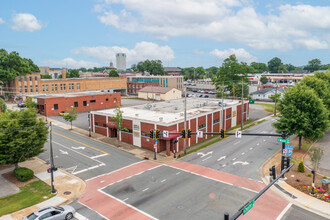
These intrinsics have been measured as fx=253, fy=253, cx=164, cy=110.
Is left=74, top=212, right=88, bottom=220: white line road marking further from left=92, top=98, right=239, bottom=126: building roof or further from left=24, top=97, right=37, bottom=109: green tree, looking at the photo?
left=24, top=97, right=37, bottom=109: green tree

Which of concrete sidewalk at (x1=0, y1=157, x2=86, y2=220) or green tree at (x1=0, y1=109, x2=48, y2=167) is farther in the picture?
green tree at (x1=0, y1=109, x2=48, y2=167)

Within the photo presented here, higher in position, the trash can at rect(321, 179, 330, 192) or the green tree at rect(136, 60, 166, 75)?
the green tree at rect(136, 60, 166, 75)

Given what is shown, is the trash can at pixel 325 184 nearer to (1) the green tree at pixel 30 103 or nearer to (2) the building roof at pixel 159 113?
(2) the building roof at pixel 159 113

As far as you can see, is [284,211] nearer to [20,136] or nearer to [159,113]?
[20,136]

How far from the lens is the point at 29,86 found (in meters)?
87.6

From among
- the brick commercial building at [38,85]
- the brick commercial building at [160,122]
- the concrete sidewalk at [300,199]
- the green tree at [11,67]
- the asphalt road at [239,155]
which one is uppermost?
the green tree at [11,67]

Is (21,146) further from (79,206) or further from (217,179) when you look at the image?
(217,179)

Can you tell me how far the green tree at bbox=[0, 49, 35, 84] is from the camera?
81.8m

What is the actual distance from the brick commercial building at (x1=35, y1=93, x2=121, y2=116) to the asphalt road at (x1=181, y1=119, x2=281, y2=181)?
142 ft

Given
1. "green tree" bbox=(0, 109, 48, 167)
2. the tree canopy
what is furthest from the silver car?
the tree canopy

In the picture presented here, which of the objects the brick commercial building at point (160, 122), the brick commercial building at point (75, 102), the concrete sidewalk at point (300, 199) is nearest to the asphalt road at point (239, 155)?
the concrete sidewalk at point (300, 199)

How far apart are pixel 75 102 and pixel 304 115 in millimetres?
55339

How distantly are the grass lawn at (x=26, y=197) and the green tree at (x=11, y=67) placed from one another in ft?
225

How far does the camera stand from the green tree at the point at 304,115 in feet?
113
